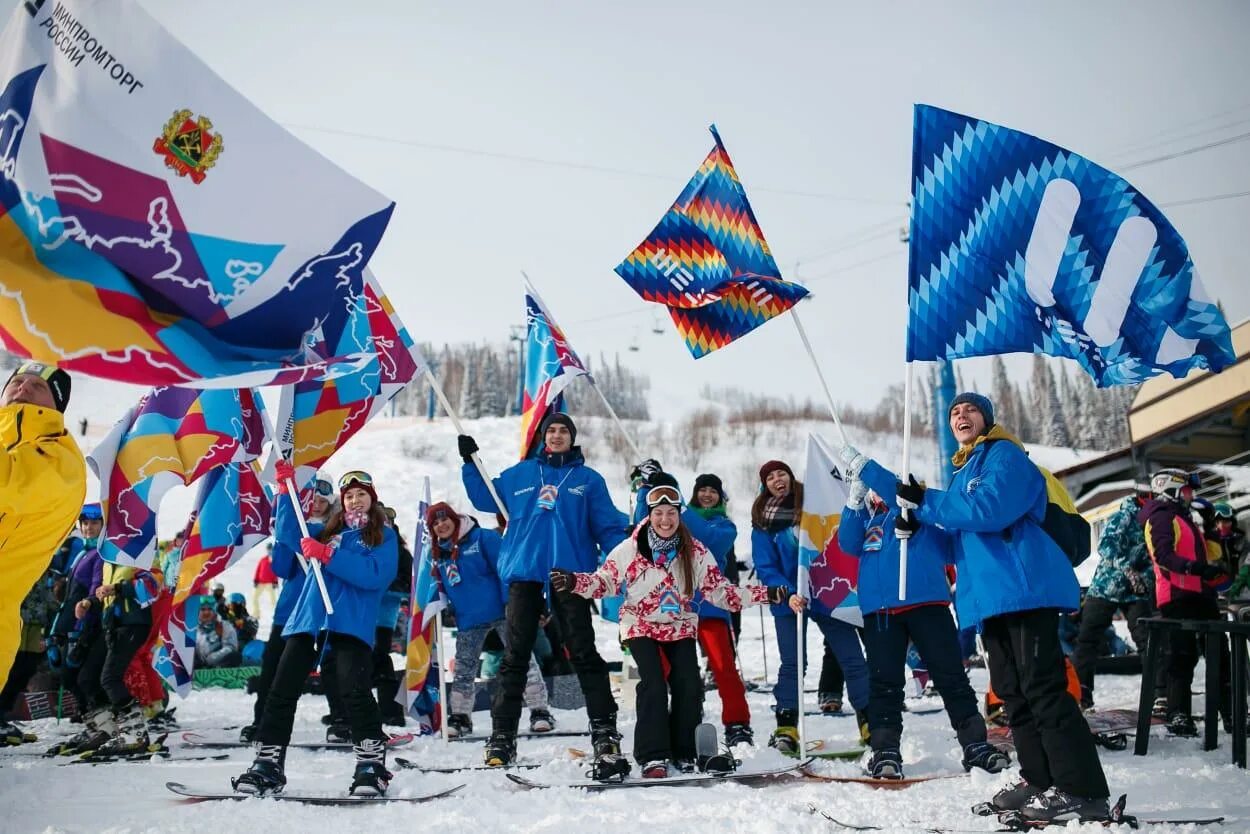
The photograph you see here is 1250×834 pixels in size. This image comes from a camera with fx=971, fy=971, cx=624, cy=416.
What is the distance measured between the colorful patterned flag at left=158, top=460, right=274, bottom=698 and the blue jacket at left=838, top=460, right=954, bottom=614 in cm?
521

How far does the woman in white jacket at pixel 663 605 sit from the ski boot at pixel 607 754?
0.15 metres

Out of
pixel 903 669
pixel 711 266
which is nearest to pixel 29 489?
pixel 903 669

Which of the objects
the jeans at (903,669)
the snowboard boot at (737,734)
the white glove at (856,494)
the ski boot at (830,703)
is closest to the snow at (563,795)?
the snowboard boot at (737,734)

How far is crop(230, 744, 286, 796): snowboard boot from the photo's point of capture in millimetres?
5348

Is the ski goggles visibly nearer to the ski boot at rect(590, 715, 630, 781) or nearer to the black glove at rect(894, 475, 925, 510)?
the ski boot at rect(590, 715, 630, 781)

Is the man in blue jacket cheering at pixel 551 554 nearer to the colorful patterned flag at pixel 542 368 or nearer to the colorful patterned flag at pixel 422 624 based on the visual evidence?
the colorful patterned flag at pixel 542 368

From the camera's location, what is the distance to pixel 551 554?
662 cm

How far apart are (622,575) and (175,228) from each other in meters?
3.27

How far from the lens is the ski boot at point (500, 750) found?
20.4ft

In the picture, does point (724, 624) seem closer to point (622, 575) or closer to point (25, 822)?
point (622, 575)

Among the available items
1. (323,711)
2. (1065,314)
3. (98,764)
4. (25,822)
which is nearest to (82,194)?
(25,822)

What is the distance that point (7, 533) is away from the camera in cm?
387

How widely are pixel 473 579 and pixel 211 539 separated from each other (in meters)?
2.31

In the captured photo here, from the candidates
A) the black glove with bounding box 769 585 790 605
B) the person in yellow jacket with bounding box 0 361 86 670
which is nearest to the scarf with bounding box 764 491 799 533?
the black glove with bounding box 769 585 790 605
